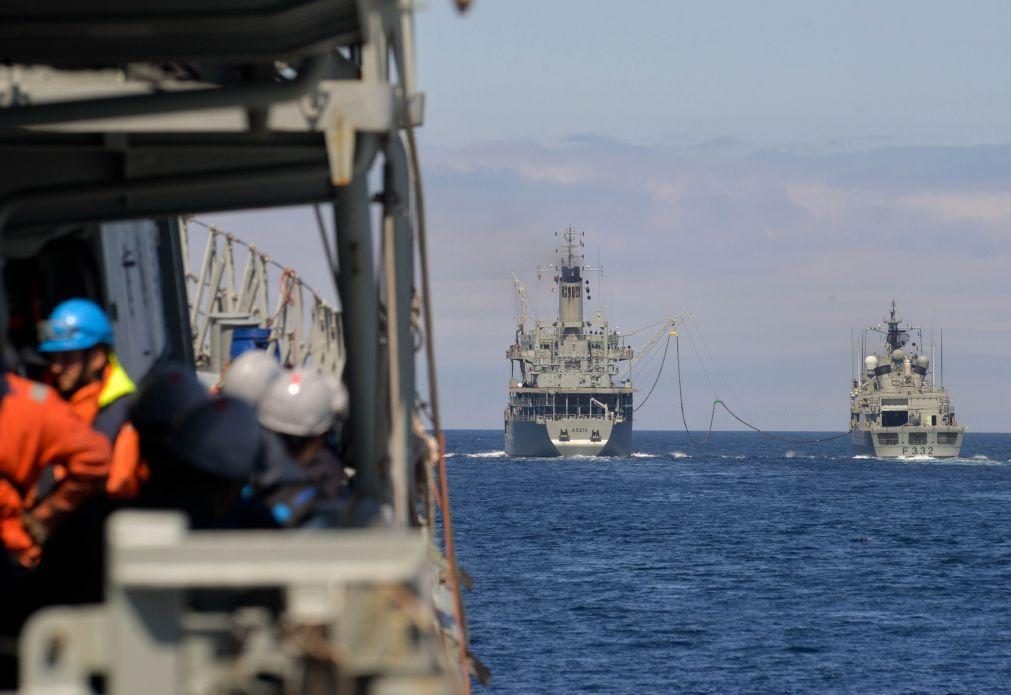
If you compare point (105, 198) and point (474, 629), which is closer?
point (105, 198)

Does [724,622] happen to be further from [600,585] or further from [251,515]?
[251,515]

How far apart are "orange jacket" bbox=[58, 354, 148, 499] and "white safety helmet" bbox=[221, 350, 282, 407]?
0.59 meters

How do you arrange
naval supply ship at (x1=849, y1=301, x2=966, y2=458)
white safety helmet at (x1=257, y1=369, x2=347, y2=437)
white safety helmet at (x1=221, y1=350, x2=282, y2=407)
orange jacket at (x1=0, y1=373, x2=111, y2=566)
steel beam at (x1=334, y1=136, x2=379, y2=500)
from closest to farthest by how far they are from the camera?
orange jacket at (x1=0, y1=373, x2=111, y2=566), white safety helmet at (x1=257, y1=369, x2=347, y2=437), white safety helmet at (x1=221, y1=350, x2=282, y2=407), steel beam at (x1=334, y1=136, x2=379, y2=500), naval supply ship at (x1=849, y1=301, x2=966, y2=458)

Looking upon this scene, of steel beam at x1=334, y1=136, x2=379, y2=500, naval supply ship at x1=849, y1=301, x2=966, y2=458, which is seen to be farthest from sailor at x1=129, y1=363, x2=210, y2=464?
naval supply ship at x1=849, y1=301, x2=966, y2=458

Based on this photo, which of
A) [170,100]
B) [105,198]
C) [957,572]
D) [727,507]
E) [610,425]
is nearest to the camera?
[170,100]

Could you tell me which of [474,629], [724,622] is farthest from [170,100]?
[724,622]

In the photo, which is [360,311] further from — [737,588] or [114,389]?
[737,588]

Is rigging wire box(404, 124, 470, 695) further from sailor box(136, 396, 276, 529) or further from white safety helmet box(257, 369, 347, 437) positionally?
sailor box(136, 396, 276, 529)

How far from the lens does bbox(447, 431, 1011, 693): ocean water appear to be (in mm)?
39688

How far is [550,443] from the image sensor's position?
516 feet

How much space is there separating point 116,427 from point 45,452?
0.62 m

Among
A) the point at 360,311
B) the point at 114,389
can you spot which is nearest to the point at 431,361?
the point at 360,311

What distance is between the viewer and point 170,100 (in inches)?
240

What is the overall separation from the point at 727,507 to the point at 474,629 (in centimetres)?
5604
